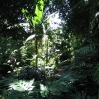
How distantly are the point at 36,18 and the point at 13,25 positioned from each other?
406 cm

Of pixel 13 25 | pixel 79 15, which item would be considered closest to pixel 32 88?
pixel 79 15

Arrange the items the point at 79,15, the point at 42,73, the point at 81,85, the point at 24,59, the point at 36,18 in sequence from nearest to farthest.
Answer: the point at 81,85 → the point at 42,73 → the point at 36,18 → the point at 24,59 → the point at 79,15

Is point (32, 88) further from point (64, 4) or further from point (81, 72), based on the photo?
point (64, 4)

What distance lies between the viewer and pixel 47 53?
31.9 ft

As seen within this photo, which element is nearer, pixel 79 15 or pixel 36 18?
pixel 36 18

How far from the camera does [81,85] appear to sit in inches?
182

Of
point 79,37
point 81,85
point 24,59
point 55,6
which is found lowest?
point 81,85

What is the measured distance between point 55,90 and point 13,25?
8.33 meters

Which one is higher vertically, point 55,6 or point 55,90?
point 55,6

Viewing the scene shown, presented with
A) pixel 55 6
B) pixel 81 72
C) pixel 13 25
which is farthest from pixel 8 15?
pixel 81 72

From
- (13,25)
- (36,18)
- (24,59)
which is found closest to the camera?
(36,18)

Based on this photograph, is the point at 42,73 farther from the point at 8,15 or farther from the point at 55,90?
the point at 8,15

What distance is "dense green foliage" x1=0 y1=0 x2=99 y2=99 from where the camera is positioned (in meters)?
3.35

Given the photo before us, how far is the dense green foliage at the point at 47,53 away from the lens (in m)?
3.35
